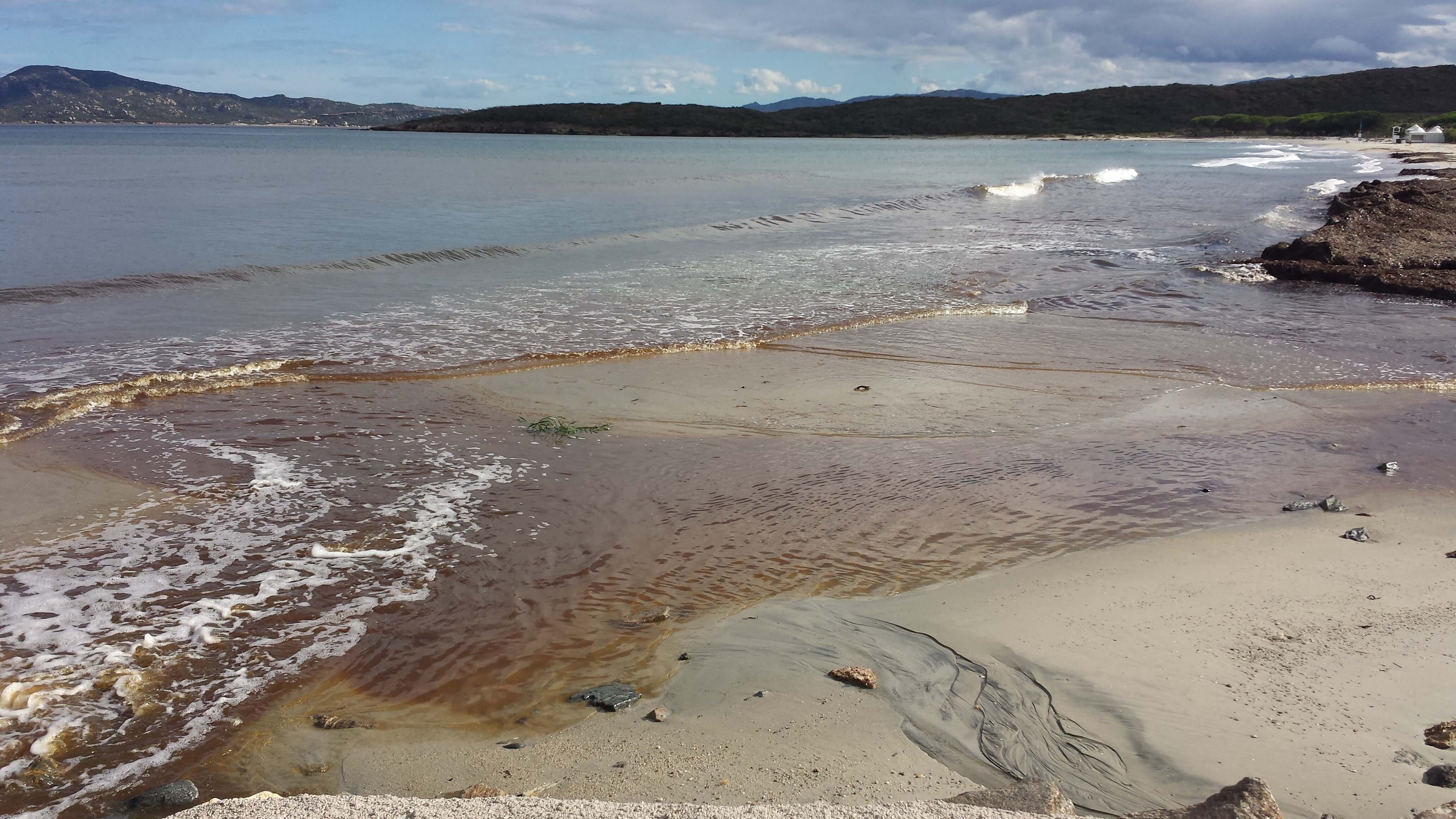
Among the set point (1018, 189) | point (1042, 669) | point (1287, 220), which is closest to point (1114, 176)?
point (1018, 189)

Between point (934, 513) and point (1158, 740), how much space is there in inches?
91.4

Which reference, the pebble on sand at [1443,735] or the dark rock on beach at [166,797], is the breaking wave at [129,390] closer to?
the dark rock on beach at [166,797]

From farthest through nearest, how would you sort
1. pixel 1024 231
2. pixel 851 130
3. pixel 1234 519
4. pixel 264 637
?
pixel 851 130, pixel 1024 231, pixel 1234 519, pixel 264 637

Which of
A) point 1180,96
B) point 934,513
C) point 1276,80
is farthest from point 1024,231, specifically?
point 1276,80

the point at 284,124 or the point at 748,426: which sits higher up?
the point at 284,124

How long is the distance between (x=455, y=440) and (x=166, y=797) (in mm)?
4001

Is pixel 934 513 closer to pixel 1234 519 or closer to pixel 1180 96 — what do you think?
pixel 1234 519

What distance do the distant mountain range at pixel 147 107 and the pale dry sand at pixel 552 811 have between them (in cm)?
17914

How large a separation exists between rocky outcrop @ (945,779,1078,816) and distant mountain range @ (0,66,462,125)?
180 metres

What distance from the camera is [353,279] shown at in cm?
1417

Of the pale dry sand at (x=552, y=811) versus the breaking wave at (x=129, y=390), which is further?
the breaking wave at (x=129, y=390)

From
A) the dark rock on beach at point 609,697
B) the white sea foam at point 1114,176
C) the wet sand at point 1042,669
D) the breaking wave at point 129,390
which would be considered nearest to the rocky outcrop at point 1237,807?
the wet sand at point 1042,669

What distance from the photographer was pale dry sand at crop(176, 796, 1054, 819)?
7.69 ft

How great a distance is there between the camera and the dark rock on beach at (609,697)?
3393 millimetres
